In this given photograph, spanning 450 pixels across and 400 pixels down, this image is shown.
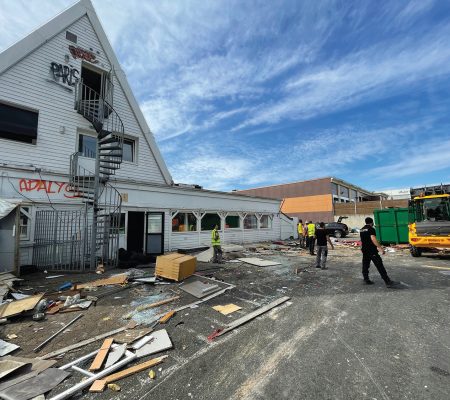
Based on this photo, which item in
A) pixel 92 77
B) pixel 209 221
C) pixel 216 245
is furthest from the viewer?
pixel 209 221

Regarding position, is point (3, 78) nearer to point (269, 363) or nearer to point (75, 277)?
point (75, 277)

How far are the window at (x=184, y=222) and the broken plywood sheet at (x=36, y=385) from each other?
1082cm

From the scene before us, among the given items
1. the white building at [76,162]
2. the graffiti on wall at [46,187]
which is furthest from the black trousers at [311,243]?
the graffiti on wall at [46,187]

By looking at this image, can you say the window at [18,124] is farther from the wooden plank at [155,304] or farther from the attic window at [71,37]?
the wooden plank at [155,304]

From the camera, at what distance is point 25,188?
9453 millimetres

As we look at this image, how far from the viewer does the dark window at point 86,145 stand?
38.2ft

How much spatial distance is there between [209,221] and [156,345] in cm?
1224

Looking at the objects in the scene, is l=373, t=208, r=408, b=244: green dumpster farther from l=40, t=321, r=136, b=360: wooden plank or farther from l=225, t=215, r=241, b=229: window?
l=40, t=321, r=136, b=360: wooden plank

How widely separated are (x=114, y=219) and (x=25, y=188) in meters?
3.45

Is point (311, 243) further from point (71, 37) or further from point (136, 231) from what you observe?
point (71, 37)

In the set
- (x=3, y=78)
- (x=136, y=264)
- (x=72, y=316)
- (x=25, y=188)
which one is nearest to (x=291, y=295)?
(x=72, y=316)

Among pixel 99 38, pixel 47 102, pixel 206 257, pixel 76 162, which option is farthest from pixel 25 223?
pixel 99 38

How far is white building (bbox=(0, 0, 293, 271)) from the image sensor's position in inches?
374

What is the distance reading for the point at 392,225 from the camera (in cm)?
1675
